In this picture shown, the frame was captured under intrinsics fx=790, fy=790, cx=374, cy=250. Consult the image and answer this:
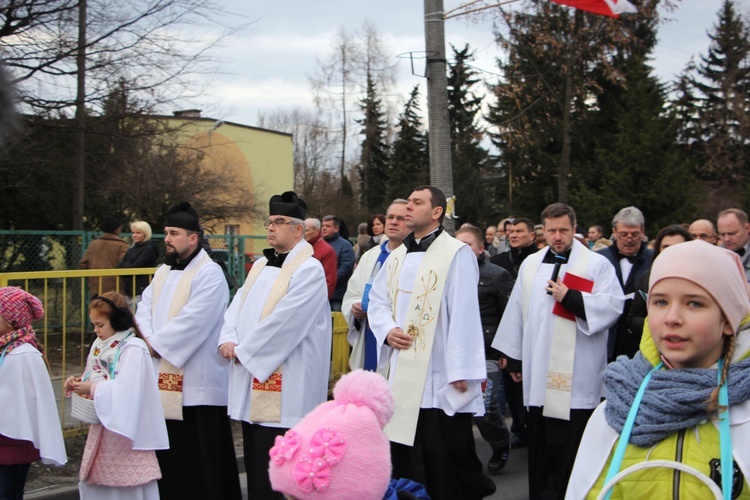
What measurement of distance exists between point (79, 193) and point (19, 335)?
887 centimetres

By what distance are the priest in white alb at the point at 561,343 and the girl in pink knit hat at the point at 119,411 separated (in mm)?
2641

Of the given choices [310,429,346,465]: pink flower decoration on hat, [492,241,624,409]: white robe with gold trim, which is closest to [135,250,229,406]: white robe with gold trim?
[492,241,624,409]: white robe with gold trim

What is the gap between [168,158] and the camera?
66.4 ft

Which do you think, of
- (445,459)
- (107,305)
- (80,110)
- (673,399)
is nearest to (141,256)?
(80,110)

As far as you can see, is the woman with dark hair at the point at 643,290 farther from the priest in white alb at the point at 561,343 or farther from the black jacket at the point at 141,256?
the black jacket at the point at 141,256

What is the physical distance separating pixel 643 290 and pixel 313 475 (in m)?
3.89

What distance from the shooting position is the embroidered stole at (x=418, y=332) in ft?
17.2

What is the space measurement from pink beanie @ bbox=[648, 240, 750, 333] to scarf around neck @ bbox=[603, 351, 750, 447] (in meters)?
0.15

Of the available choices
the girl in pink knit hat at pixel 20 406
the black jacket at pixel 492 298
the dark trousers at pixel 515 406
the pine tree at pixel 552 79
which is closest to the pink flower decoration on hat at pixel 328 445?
the girl in pink knit hat at pixel 20 406

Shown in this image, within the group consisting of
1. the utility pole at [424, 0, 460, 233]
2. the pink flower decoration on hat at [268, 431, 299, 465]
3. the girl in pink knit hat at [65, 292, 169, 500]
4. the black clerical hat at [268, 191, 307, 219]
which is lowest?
the girl in pink knit hat at [65, 292, 169, 500]

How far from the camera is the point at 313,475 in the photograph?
95.8 inches

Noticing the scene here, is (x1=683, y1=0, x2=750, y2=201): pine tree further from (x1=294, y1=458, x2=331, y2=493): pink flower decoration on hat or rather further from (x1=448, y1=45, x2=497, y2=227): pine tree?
(x1=294, y1=458, x2=331, y2=493): pink flower decoration on hat

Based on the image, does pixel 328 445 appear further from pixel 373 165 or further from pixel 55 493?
pixel 373 165

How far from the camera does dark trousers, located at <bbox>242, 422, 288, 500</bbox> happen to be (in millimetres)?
5520
